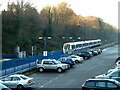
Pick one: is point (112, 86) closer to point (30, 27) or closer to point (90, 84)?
point (90, 84)

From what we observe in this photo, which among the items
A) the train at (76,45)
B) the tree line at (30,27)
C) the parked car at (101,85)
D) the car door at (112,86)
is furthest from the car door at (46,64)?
the train at (76,45)

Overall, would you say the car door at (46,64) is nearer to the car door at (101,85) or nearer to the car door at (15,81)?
the car door at (15,81)

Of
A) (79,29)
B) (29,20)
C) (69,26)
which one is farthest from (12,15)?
(79,29)

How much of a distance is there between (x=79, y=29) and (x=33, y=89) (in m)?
78.5

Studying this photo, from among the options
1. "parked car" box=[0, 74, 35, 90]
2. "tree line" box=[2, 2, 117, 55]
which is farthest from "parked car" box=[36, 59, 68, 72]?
"tree line" box=[2, 2, 117, 55]

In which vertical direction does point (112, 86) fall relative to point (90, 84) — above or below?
below

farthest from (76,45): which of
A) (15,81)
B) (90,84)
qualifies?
(90,84)

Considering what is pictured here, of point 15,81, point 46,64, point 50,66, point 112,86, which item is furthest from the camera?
point 46,64

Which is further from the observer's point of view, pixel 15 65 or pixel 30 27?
pixel 30 27

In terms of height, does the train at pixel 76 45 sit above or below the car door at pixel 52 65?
above

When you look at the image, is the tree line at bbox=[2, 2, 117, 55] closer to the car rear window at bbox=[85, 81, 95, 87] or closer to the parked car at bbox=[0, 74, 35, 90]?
the parked car at bbox=[0, 74, 35, 90]

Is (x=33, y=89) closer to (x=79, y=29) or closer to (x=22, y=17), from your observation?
(x=22, y=17)

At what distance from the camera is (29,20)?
58938 millimetres

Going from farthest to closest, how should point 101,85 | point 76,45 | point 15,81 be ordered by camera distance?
point 76,45, point 15,81, point 101,85
